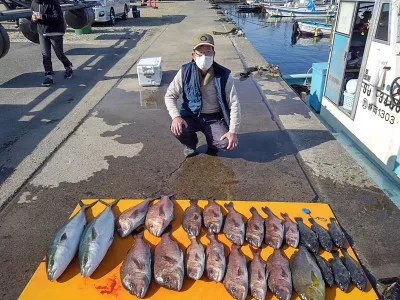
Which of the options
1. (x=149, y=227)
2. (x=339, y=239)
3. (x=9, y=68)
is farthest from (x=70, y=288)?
(x=9, y=68)

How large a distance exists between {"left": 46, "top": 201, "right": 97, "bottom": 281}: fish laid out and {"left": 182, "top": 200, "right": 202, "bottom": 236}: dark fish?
942 mm

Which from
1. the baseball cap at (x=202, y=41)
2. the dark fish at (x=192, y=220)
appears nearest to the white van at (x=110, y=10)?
the baseball cap at (x=202, y=41)

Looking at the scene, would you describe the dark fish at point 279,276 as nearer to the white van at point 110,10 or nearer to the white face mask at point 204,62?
the white face mask at point 204,62

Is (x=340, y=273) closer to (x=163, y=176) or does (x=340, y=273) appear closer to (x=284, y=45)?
(x=163, y=176)

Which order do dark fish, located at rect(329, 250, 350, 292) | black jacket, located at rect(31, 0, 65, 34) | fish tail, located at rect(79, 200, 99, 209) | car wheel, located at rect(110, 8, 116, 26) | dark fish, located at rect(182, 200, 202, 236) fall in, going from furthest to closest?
1. car wheel, located at rect(110, 8, 116, 26)
2. black jacket, located at rect(31, 0, 65, 34)
3. fish tail, located at rect(79, 200, 99, 209)
4. dark fish, located at rect(182, 200, 202, 236)
5. dark fish, located at rect(329, 250, 350, 292)

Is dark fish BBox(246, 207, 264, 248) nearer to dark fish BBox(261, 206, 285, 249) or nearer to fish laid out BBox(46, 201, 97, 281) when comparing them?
dark fish BBox(261, 206, 285, 249)

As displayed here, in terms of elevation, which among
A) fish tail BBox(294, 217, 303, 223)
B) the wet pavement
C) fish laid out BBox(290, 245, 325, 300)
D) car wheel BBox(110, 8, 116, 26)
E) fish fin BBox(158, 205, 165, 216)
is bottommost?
the wet pavement

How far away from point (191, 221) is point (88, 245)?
93 centimetres

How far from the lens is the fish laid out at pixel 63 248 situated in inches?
95.5

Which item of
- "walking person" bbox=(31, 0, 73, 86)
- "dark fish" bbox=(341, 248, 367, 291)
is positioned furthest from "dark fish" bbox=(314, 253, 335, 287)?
"walking person" bbox=(31, 0, 73, 86)

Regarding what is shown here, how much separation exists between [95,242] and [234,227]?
122 cm

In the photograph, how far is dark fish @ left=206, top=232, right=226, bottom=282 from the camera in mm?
2445

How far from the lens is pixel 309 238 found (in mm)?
2785

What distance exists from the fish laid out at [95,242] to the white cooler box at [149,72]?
4885 millimetres
